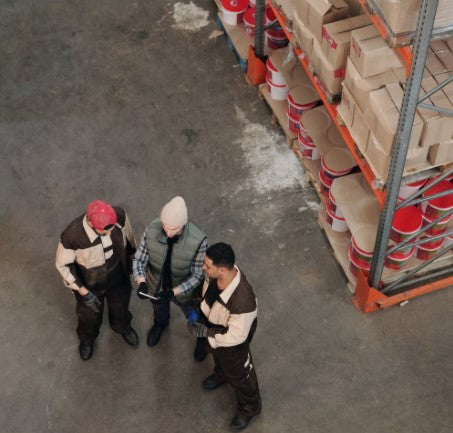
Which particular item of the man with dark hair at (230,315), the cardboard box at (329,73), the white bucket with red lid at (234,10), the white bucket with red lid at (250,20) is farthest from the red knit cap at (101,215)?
the white bucket with red lid at (234,10)

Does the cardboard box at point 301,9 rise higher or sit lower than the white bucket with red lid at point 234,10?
higher

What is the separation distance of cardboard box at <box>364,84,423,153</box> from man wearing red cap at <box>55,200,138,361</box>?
2126mm

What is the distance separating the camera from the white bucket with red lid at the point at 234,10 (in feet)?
29.4

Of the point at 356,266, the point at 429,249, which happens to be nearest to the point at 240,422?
the point at 356,266

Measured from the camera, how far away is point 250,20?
8.76m

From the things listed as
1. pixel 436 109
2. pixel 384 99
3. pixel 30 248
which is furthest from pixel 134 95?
pixel 436 109

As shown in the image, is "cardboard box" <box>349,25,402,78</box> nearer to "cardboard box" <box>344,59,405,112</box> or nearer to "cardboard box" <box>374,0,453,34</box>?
"cardboard box" <box>344,59,405,112</box>

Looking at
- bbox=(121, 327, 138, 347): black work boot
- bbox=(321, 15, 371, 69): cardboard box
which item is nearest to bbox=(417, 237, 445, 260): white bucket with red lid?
bbox=(321, 15, 371, 69): cardboard box

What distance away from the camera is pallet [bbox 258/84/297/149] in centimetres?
823

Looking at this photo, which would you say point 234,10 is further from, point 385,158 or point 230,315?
point 230,315

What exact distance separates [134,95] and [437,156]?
15.0ft

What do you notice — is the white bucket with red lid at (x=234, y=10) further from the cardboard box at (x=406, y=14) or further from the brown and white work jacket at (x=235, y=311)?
the brown and white work jacket at (x=235, y=311)

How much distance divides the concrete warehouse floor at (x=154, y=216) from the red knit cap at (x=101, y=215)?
1824 millimetres

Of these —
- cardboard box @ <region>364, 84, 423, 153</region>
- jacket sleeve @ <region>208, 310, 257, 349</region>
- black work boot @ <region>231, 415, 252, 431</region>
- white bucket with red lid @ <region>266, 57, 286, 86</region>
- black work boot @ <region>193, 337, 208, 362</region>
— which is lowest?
black work boot @ <region>231, 415, 252, 431</region>
